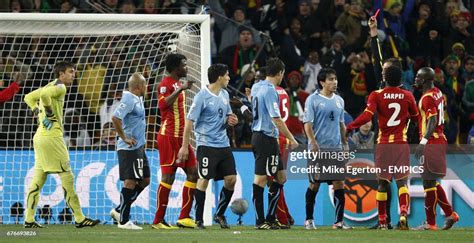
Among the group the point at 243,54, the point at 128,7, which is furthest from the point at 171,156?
the point at 128,7

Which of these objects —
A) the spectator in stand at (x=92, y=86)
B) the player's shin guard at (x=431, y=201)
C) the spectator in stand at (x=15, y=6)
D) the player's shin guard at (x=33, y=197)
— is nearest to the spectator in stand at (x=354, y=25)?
the spectator in stand at (x=92, y=86)

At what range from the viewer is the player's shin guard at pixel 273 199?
51.0 feet

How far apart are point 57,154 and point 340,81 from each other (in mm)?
7951

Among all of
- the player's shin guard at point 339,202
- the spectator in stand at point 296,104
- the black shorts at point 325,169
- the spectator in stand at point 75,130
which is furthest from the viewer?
the spectator in stand at point 296,104

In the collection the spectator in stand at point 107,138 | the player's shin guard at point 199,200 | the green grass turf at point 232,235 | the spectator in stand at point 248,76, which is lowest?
the green grass turf at point 232,235

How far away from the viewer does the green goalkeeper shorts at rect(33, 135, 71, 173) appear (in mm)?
15867

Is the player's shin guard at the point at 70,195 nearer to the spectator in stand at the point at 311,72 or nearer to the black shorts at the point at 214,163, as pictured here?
the black shorts at the point at 214,163

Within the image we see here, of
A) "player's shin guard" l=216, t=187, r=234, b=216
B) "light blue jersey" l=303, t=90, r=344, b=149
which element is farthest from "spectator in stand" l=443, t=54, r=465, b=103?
"player's shin guard" l=216, t=187, r=234, b=216

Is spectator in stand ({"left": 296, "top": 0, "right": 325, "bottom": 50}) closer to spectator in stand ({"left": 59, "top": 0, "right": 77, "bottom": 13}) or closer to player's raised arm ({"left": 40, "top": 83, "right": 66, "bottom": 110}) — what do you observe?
spectator in stand ({"left": 59, "top": 0, "right": 77, "bottom": 13})

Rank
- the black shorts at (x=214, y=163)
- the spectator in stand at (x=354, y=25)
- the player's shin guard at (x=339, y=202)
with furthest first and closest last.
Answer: the spectator in stand at (x=354, y=25) → the player's shin guard at (x=339, y=202) → the black shorts at (x=214, y=163)

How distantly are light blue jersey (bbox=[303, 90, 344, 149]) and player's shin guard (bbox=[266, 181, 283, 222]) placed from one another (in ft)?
2.91

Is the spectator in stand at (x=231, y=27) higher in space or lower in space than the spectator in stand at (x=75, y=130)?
higher

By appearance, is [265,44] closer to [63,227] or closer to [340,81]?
[340,81]

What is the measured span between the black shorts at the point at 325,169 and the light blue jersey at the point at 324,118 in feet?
0.50
